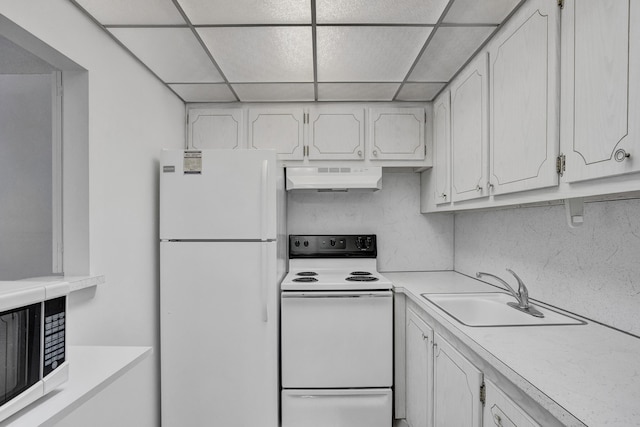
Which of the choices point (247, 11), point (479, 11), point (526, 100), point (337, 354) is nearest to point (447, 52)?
point (479, 11)

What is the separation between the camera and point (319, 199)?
9.10 ft

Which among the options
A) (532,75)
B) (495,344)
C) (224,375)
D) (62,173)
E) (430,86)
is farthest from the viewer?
(430,86)

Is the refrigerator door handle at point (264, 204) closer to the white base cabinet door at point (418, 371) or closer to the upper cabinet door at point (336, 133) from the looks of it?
the upper cabinet door at point (336, 133)

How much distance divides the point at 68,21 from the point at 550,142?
193cm

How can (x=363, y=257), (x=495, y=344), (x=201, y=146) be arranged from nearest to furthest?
(x=495, y=344)
(x=201, y=146)
(x=363, y=257)

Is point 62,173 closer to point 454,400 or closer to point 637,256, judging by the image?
point 454,400

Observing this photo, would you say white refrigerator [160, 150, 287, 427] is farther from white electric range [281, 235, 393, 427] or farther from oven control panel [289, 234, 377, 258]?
oven control panel [289, 234, 377, 258]

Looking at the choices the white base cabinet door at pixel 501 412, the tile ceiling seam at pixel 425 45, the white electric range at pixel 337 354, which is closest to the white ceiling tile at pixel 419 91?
the tile ceiling seam at pixel 425 45

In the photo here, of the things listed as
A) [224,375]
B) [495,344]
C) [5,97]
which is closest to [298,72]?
[5,97]

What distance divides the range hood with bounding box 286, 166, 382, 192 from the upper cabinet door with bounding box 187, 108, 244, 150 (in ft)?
1.57

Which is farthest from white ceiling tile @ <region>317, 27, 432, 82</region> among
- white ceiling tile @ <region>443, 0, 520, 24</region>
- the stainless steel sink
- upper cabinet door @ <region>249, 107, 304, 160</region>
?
the stainless steel sink

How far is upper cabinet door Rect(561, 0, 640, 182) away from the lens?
0.85 m

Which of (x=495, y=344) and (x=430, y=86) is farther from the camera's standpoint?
(x=430, y=86)

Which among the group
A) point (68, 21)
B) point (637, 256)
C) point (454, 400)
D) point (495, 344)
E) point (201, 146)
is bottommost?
point (454, 400)
